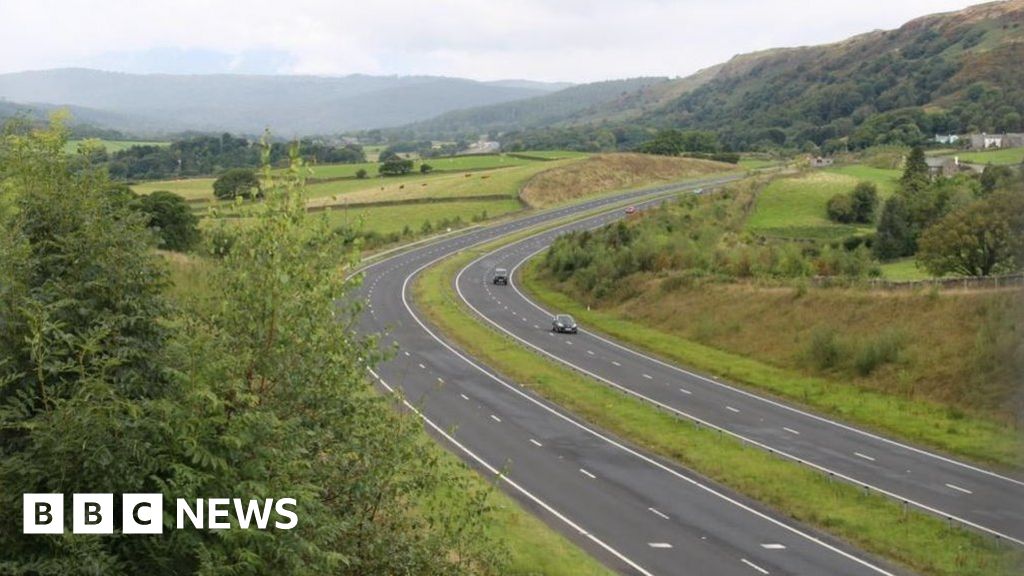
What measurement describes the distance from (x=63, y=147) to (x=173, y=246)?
60445mm

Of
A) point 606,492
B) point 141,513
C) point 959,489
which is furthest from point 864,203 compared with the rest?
point 141,513

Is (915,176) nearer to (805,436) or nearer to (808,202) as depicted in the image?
(808,202)

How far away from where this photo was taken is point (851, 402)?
1649 inches

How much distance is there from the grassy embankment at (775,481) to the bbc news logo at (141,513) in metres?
7.43

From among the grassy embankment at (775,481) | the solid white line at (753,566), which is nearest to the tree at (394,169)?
the grassy embankment at (775,481)

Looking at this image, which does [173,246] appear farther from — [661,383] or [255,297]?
[255,297]

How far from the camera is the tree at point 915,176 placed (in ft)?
281

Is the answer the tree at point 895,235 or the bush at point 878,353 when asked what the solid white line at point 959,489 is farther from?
the tree at point 895,235

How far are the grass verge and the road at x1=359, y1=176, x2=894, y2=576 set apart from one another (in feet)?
20.8

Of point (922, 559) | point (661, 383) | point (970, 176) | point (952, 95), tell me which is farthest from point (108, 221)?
point (952, 95)

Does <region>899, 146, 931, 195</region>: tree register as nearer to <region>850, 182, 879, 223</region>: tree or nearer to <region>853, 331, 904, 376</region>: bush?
<region>850, 182, 879, 223</region>: tree

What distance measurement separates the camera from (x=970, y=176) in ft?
282

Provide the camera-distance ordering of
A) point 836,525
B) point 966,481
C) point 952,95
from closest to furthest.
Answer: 1. point 836,525
2. point 966,481
3. point 952,95

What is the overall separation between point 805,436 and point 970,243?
87.7 feet
